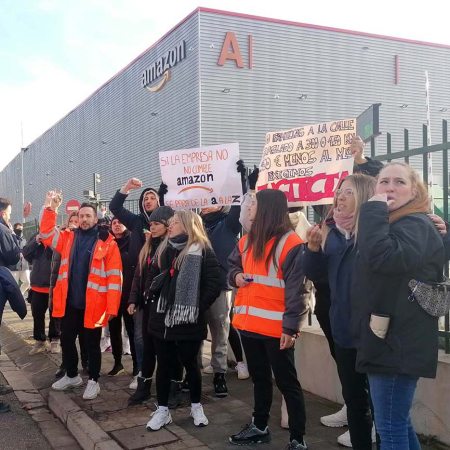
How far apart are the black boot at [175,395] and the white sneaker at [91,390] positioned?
837 millimetres

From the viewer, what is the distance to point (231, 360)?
626 centimetres

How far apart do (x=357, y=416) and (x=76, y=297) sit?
3168 millimetres

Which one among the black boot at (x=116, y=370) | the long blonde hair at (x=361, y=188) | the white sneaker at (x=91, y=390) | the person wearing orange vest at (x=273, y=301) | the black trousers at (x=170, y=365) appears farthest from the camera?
the black boot at (x=116, y=370)

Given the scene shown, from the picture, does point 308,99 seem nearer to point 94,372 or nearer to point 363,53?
point 363,53

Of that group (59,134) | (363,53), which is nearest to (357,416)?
(363,53)

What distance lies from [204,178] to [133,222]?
965 mm

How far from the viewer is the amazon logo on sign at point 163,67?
22781mm

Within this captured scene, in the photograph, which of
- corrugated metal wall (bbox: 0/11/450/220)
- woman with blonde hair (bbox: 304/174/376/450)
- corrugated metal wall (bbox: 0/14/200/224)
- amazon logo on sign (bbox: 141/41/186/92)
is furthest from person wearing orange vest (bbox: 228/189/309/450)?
amazon logo on sign (bbox: 141/41/186/92)

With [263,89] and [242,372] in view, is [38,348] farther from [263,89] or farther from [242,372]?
[263,89]

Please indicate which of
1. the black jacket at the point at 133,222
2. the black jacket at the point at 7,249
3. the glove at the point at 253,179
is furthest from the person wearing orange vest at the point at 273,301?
the black jacket at the point at 7,249

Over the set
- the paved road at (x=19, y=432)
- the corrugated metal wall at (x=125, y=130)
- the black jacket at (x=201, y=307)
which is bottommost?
the paved road at (x=19, y=432)

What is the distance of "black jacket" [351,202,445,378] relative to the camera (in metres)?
2.46

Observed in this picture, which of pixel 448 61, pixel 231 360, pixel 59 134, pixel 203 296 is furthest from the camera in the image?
pixel 59 134

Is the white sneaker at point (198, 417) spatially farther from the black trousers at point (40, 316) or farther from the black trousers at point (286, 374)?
the black trousers at point (40, 316)
